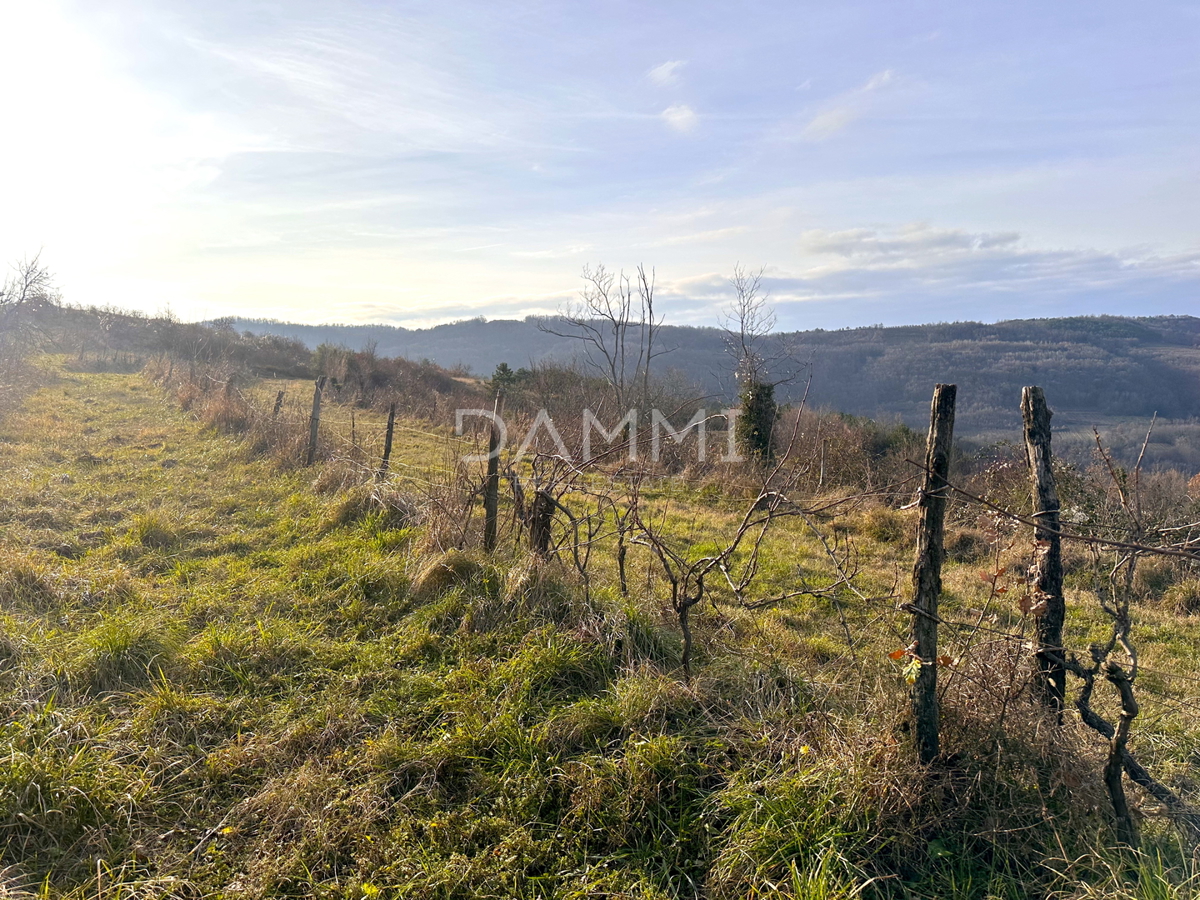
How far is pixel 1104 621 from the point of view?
5.91 metres

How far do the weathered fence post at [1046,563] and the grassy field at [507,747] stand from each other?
11 centimetres

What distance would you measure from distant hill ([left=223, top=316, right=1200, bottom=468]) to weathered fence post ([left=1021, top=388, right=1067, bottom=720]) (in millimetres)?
25481

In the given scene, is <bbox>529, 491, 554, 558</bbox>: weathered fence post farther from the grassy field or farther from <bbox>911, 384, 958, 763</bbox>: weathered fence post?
<bbox>911, 384, 958, 763</bbox>: weathered fence post

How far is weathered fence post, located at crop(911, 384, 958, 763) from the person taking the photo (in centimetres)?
271

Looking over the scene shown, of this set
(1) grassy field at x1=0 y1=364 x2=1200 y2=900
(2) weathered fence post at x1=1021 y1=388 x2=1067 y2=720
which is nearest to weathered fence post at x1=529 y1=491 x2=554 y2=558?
(1) grassy field at x1=0 y1=364 x2=1200 y2=900

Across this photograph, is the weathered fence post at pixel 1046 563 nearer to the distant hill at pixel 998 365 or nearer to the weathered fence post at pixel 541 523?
the weathered fence post at pixel 541 523

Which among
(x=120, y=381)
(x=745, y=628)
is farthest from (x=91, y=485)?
(x=120, y=381)

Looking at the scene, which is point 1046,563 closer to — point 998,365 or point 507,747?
point 507,747

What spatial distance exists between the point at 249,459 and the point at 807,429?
11.5 m

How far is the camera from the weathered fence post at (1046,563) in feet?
9.04

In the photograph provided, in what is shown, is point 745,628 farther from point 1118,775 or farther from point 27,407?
point 27,407

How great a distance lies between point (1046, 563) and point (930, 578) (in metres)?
0.55

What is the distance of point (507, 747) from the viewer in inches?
128

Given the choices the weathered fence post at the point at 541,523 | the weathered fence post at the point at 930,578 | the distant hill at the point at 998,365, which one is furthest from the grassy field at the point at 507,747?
the distant hill at the point at 998,365
